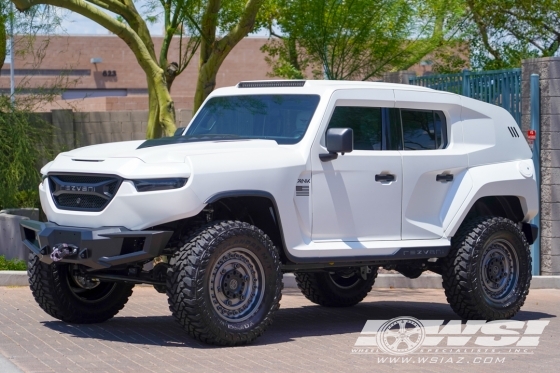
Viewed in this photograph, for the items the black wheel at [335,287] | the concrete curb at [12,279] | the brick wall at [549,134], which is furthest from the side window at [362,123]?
the concrete curb at [12,279]

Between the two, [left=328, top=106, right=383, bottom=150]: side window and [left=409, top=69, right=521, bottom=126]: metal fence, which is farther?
[left=409, top=69, right=521, bottom=126]: metal fence

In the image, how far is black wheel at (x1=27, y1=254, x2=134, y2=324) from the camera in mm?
8906

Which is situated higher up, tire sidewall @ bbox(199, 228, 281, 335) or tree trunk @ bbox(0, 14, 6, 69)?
tree trunk @ bbox(0, 14, 6, 69)

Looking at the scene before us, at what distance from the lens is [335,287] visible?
1074 cm

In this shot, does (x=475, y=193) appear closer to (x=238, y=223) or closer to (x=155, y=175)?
(x=238, y=223)

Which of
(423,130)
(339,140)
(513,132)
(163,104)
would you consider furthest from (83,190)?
(163,104)

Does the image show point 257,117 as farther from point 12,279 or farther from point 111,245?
point 12,279

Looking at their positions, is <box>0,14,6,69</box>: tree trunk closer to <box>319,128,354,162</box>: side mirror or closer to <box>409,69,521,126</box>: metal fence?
<box>409,69,521,126</box>: metal fence

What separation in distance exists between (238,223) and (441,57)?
40.1 ft

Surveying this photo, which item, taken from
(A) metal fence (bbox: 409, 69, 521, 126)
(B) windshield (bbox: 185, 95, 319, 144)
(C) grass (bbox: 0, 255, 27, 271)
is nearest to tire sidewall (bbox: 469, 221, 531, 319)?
(B) windshield (bbox: 185, 95, 319, 144)

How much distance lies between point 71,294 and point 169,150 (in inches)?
68.1

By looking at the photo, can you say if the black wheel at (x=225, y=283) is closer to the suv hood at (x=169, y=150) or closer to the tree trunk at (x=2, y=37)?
the suv hood at (x=169, y=150)

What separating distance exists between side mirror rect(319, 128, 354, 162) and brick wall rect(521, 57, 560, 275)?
5150 mm

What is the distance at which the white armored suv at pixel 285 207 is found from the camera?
7.95 metres
